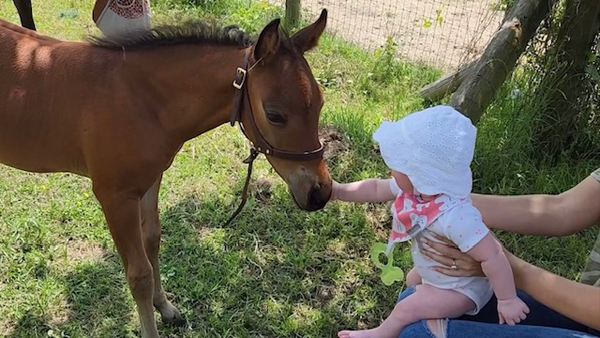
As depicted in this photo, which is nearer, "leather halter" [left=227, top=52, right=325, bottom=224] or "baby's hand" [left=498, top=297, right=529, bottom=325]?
"baby's hand" [left=498, top=297, right=529, bottom=325]

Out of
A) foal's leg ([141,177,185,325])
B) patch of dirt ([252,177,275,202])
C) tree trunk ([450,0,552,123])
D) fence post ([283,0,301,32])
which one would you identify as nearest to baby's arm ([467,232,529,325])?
foal's leg ([141,177,185,325])

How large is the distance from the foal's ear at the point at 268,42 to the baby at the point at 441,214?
1.68 ft

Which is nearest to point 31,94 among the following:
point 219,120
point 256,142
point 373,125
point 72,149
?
point 72,149

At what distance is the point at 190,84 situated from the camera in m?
2.42

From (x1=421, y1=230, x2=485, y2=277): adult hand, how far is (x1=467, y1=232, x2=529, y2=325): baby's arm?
0.05 metres

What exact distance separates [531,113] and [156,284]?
2641 millimetres

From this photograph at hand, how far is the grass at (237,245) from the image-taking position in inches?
119

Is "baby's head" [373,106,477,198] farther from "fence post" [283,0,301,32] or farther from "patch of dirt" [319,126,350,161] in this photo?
"fence post" [283,0,301,32]

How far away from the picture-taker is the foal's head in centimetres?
223

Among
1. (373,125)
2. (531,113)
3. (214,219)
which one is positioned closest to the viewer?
(214,219)

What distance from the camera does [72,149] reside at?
8.48 feet

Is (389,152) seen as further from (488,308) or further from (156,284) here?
(156,284)

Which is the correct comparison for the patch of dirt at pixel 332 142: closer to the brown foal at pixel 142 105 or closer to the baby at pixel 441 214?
the brown foal at pixel 142 105

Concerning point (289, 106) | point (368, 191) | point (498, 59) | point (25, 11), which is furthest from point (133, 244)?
point (25, 11)
